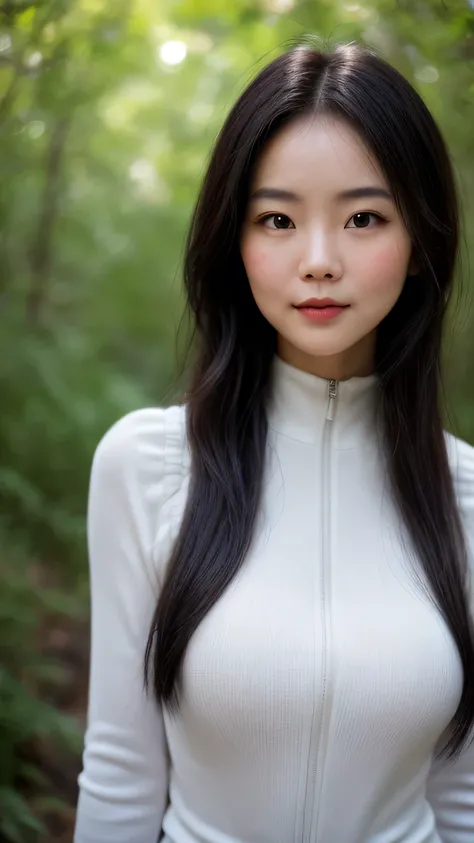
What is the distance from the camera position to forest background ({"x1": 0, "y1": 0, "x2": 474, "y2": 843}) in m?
1.73

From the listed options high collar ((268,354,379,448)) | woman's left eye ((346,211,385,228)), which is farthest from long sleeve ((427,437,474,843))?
woman's left eye ((346,211,385,228))

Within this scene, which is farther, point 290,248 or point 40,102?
point 40,102

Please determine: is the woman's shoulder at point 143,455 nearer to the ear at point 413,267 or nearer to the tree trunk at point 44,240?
the ear at point 413,267

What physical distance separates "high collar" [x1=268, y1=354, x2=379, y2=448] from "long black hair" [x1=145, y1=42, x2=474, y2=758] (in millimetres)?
24

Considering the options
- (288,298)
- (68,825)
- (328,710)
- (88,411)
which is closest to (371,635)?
(328,710)

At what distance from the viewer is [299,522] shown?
4.18 feet

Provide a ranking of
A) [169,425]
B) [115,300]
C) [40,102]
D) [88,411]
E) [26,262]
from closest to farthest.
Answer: [169,425]
[40,102]
[88,411]
[26,262]
[115,300]

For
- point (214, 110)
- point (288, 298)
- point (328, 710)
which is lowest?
point (328, 710)

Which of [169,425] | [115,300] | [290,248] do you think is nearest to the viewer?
[290,248]

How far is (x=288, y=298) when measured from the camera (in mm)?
1193

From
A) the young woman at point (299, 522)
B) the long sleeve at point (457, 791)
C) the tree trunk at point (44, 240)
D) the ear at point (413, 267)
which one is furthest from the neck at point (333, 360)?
the tree trunk at point (44, 240)

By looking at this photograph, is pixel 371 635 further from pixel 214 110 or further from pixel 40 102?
pixel 214 110

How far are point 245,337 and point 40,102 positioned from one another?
2.48 feet

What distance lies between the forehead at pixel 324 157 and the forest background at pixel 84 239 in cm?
35
